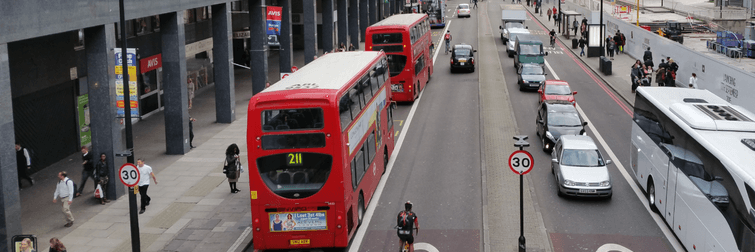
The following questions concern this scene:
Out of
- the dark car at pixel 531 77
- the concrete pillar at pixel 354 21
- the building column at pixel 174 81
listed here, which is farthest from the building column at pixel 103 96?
the concrete pillar at pixel 354 21

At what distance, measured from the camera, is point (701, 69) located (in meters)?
35.1

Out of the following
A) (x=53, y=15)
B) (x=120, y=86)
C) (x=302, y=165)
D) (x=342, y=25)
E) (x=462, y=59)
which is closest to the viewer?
(x=302, y=165)

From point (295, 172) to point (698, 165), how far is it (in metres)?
8.32

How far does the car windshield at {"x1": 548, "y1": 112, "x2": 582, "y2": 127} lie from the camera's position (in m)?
26.2

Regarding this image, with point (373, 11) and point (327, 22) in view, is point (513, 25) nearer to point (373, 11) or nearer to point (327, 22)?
point (373, 11)

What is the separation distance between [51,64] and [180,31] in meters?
4.47

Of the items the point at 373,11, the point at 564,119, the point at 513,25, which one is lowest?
the point at 564,119

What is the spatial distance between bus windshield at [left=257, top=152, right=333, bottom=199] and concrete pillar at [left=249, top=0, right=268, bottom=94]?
20.2 meters

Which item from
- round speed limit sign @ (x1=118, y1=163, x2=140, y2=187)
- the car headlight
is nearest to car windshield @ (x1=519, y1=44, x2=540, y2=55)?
the car headlight

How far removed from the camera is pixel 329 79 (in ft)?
58.1

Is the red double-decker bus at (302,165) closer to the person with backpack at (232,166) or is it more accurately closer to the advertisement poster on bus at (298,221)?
the advertisement poster on bus at (298,221)

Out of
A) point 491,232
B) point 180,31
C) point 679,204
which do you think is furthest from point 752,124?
point 180,31

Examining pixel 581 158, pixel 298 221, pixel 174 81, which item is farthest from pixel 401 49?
pixel 298 221

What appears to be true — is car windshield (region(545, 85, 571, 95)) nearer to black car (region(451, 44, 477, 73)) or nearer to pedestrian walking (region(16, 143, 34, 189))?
black car (region(451, 44, 477, 73))
